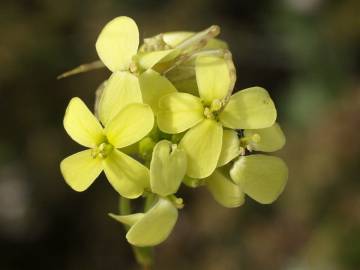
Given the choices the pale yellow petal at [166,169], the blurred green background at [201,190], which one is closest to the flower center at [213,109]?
the pale yellow petal at [166,169]

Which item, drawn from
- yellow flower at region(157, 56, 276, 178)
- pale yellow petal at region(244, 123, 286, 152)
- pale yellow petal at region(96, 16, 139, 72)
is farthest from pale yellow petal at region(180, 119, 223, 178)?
pale yellow petal at region(96, 16, 139, 72)

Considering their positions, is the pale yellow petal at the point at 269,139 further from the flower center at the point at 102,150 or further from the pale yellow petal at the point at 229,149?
the flower center at the point at 102,150

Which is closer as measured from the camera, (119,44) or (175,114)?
(175,114)

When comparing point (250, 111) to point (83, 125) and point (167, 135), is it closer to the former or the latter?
point (167, 135)

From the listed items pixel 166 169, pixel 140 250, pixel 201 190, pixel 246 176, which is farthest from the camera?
pixel 201 190

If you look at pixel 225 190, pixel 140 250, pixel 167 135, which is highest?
pixel 167 135

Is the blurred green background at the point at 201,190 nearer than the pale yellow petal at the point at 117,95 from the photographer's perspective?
No

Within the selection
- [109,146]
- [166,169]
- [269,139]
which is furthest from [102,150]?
[269,139]
